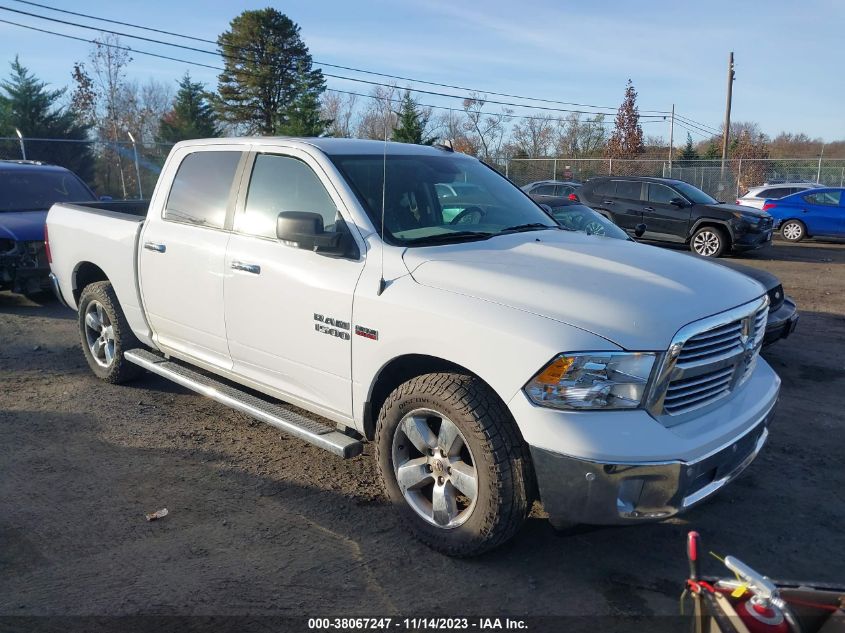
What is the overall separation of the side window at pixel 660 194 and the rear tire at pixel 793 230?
515 centimetres

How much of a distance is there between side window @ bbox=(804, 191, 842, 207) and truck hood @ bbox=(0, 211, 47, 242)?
18.2 metres

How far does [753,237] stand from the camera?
48.9 ft

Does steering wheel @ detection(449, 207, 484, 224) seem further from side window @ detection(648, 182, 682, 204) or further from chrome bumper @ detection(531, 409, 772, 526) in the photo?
side window @ detection(648, 182, 682, 204)

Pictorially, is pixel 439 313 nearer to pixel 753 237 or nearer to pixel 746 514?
pixel 746 514

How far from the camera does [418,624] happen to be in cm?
291

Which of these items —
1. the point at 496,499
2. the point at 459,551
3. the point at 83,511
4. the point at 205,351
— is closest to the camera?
the point at 496,499

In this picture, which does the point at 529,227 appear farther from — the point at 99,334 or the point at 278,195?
the point at 99,334

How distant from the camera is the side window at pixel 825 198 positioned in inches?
711

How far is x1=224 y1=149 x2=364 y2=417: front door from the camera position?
373 cm

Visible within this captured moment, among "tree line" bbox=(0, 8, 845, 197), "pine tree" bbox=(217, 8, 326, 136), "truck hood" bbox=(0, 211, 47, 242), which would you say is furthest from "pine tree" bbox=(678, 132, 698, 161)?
"truck hood" bbox=(0, 211, 47, 242)

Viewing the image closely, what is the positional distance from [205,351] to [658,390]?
10.3ft

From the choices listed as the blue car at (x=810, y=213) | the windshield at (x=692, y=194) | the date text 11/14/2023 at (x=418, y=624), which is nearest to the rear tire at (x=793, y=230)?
the blue car at (x=810, y=213)

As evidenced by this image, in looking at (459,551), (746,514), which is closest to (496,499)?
(459,551)

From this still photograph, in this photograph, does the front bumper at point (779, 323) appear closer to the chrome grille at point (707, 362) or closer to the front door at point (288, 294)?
the chrome grille at point (707, 362)
